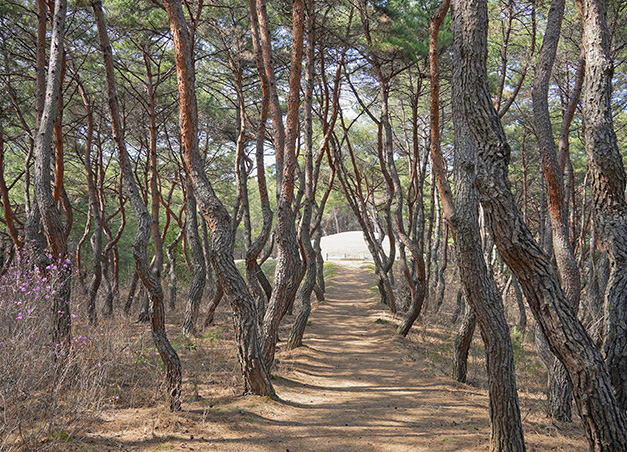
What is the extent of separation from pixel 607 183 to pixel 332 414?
3.93m

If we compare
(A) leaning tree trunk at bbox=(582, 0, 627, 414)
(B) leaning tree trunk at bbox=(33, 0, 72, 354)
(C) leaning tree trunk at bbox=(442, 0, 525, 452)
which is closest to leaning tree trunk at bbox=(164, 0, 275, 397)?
(B) leaning tree trunk at bbox=(33, 0, 72, 354)

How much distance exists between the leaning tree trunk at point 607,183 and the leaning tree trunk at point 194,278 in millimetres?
7509

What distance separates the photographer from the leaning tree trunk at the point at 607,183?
3.56m

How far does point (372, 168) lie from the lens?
17688 millimetres

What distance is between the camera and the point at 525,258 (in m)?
3.19

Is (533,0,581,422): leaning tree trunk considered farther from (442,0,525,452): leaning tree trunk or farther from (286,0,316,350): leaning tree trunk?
(286,0,316,350): leaning tree trunk

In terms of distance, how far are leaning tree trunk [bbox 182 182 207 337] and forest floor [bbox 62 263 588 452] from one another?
5.21 ft

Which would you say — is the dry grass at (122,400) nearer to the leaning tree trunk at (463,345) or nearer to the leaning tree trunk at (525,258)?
the leaning tree trunk at (463,345)

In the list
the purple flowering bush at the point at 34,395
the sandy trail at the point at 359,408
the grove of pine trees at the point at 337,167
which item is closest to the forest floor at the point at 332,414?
the sandy trail at the point at 359,408

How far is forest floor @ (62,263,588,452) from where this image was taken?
12.9 feet

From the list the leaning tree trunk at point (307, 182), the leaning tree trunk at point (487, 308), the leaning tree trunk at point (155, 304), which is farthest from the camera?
the leaning tree trunk at point (307, 182)

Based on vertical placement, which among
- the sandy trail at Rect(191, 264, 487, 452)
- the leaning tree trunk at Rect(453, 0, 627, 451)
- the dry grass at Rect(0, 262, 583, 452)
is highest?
the leaning tree trunk at Rect(453, 0, 627, 451)

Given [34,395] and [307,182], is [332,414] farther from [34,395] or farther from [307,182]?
[307,182]

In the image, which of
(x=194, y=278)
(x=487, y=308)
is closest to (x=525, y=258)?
(x=487, y=308)
